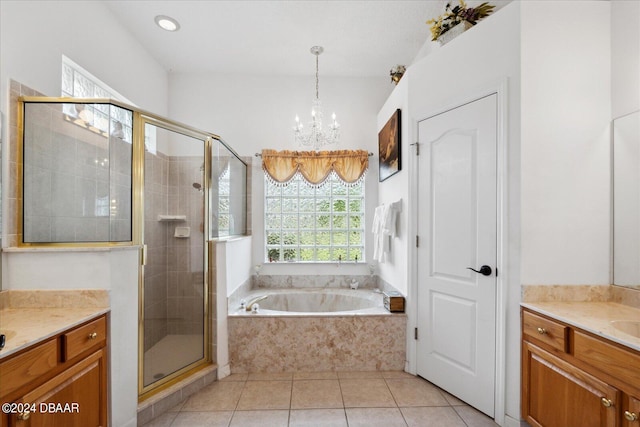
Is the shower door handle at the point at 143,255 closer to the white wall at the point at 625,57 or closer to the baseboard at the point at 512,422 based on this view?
the baseboard at the point at 512,422

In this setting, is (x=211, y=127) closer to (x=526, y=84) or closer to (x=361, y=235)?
(x=361, y=235)

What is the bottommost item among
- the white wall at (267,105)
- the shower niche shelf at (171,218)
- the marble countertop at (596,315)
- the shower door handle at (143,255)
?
the marble countertop at (596,315)

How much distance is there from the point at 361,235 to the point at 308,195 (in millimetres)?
845

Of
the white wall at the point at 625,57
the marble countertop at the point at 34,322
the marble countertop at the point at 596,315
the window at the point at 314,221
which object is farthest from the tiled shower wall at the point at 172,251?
the white wall at the point at 625,57

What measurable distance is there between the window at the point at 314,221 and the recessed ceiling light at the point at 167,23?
1.77 m

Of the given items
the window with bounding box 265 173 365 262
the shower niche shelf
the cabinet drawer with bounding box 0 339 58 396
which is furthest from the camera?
the window with bounding box 265 173 365 262

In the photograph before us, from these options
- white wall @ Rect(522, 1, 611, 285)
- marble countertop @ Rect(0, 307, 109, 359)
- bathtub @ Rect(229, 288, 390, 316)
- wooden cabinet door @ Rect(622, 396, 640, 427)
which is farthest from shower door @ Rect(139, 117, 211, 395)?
wooden cabinet door @ Rect(622, 396, 640, 427)

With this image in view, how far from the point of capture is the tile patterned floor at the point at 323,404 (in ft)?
6.22

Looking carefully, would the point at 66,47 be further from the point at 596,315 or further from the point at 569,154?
the point at 596,315

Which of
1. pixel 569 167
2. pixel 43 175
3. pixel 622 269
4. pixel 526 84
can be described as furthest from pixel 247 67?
pixel 622 269

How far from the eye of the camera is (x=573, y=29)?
5.69 feet

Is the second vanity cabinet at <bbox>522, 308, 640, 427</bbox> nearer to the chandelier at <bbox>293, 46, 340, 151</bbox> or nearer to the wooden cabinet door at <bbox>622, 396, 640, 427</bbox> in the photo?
the wooden cabinet door at <bbox>622, 396, 640, 427</bbox>

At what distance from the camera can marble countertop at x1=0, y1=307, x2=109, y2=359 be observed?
3.78 feet

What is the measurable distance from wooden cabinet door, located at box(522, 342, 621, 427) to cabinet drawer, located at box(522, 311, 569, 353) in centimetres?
7
